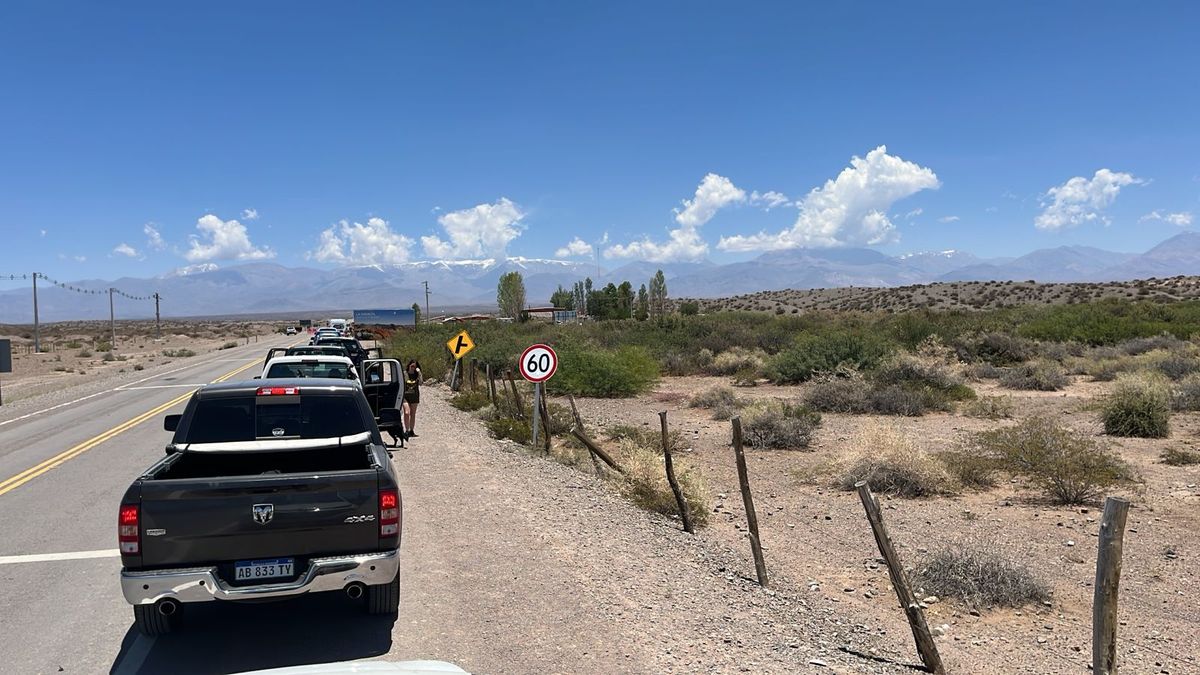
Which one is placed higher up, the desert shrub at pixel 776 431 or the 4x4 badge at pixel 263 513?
the 4x4 badge at pixel 263 513

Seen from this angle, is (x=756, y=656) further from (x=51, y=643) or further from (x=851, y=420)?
(x=851, y=420)

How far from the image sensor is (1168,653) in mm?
6141

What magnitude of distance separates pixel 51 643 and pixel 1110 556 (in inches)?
276

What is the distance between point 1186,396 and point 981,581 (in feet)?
51.7

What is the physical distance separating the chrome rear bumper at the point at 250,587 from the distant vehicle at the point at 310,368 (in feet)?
29.2

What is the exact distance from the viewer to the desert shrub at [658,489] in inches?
402

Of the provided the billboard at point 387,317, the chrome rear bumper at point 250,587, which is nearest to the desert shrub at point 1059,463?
the chrome rear bumper at point 250,587

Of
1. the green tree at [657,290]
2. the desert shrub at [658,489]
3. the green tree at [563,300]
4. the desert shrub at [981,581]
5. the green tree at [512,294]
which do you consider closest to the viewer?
the desert shrub at [981,581]

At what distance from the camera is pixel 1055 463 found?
1146 centimetres

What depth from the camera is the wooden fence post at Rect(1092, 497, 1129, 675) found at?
4570 mm

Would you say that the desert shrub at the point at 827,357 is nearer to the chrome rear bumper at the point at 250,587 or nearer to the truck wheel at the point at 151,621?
the chrome rear bumper at the point at 250,587

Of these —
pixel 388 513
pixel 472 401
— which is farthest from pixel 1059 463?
pixel 472 401

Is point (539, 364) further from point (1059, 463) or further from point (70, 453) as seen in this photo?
point (70, 453)

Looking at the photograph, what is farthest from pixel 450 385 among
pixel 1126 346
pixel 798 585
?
pixel 1126 346
